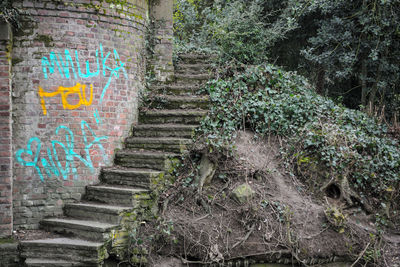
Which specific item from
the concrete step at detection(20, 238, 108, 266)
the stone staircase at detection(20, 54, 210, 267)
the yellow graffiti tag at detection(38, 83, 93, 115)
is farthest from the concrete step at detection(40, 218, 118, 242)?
the yellow graffiti tag at detection(38, 83, 93, 115)

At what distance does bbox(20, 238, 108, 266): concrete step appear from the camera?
552 cm

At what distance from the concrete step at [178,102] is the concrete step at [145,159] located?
4.68ft

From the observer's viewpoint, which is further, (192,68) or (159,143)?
(192,68)

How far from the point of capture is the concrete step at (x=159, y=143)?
23.8 ft

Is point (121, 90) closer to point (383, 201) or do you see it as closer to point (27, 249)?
point (27, 249)

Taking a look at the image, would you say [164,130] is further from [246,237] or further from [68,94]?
[246,237]

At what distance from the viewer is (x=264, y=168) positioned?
7340mm

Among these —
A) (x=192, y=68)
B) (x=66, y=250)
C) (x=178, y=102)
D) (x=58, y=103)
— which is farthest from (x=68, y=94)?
(x=192, y=68)

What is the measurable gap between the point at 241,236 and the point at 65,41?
440 centimetres

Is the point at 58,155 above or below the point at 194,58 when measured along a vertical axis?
below

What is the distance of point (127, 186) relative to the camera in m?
6.71

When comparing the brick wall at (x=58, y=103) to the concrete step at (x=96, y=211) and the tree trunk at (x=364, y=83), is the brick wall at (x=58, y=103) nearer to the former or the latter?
the concrete step at (x=96, y=211)

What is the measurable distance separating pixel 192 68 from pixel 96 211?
4.53 meters

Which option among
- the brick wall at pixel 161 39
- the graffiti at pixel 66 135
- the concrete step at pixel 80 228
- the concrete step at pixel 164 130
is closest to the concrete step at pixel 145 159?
the graffiti at pixel 66 135
